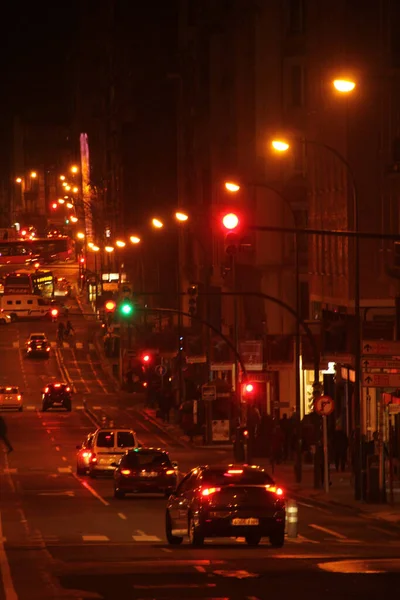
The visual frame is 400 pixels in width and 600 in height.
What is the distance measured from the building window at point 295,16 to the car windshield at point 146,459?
1289 inches

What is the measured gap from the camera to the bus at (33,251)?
516 feet

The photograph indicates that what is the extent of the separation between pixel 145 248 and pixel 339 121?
79893 mm

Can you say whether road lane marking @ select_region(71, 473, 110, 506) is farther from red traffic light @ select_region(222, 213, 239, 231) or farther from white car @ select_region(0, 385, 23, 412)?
white car @ select_region(0, 385, 23, 412)

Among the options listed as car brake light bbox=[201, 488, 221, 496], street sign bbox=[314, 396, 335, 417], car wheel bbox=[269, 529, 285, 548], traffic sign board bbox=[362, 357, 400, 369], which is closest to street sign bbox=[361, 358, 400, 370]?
traffic sign board bbox=[362, 357, 400, 369]

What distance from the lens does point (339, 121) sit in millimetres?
51688

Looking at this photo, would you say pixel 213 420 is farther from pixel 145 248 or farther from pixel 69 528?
pixel 145 248

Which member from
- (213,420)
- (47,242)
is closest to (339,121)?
(213,420)

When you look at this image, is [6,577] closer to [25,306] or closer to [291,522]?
[291,522]

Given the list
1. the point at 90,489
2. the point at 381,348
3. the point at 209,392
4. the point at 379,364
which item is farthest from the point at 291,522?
the point at 209,392

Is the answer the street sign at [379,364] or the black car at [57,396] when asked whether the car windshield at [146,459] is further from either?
the black car at [57,396]

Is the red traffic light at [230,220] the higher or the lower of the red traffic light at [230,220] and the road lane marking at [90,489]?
the higher

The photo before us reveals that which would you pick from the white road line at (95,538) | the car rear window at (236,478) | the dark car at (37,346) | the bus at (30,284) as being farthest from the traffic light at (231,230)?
the bus at (30,284)

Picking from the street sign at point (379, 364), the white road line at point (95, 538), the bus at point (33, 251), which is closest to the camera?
the white road line at point (95, 538)

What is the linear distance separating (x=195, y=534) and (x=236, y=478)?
1.09 meters
